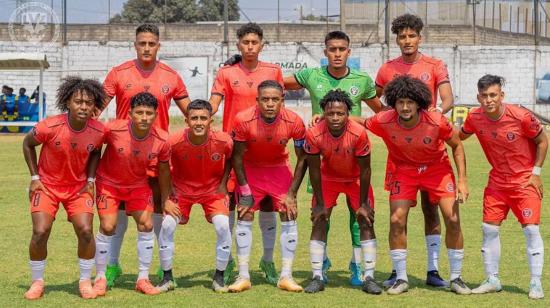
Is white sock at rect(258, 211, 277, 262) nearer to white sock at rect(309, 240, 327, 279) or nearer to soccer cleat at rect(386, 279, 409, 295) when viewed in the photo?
white sock at rect(309, 240, 327, 279)

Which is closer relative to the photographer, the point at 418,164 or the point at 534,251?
the point at 534,251

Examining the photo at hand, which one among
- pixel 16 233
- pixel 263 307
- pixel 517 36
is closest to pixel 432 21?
pixel 517 36

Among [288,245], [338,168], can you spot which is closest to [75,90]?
[288,245]

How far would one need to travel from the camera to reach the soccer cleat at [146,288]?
8484mm

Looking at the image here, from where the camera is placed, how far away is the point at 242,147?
888 cm

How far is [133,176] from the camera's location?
866 centimetres

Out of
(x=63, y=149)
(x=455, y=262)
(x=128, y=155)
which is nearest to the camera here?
(x=63, y=149)

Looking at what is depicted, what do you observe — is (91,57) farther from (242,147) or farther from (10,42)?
(242,147)

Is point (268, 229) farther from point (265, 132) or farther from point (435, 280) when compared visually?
point (435, 280)

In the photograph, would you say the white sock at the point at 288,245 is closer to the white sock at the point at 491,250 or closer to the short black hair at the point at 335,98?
the short black hair at the point at 335,98

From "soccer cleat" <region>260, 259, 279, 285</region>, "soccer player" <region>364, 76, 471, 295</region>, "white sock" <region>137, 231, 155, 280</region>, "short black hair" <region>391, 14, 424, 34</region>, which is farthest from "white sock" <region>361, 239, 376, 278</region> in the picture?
"short black hair" <region>391, 14, 424, 34</region>

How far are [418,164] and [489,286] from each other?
1267mm

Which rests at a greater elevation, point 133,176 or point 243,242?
point 133,176

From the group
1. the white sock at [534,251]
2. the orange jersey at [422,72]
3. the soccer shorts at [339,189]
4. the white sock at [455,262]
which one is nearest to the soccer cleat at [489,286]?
the white sock at [455,262]
